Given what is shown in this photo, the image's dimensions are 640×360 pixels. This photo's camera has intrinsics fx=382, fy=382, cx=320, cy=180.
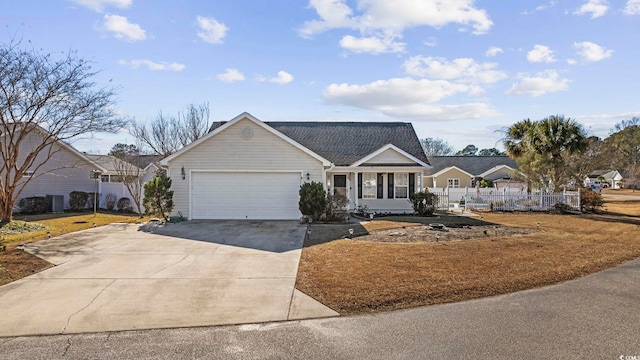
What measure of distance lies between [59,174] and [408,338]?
23619 mm

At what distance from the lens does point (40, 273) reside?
7.85 meters

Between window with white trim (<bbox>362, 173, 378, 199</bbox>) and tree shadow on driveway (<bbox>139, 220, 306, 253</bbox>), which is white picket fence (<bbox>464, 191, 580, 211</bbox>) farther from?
tree shadow on driveway (<bbox>139, 220, 306, 253</bbox>)

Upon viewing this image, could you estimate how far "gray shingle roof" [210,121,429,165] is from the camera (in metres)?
21.6

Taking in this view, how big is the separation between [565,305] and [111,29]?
14.9 metres

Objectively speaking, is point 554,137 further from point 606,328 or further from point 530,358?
point 530,358

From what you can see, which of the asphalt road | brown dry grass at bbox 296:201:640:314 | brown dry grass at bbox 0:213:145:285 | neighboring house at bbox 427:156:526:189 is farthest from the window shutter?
neighboring house at bbox 427:156:526:189

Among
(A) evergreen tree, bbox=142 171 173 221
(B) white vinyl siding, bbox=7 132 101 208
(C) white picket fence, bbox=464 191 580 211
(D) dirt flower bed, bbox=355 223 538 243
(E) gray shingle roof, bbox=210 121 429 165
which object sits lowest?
(D) dirt flower bed, bbox=355 223 538 243


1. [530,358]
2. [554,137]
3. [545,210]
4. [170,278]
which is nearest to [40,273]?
[170,278]

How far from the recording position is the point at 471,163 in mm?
40656

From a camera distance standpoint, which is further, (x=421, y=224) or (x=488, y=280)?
(x=421, y=224)

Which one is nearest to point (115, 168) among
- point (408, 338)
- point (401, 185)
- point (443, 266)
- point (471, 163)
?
point (401, 185)

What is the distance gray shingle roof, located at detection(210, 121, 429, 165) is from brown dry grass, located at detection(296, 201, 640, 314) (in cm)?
1042

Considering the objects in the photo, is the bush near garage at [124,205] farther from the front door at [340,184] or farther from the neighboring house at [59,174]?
the front door at [340,184]

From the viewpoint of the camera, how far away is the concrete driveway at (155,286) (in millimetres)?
5531
